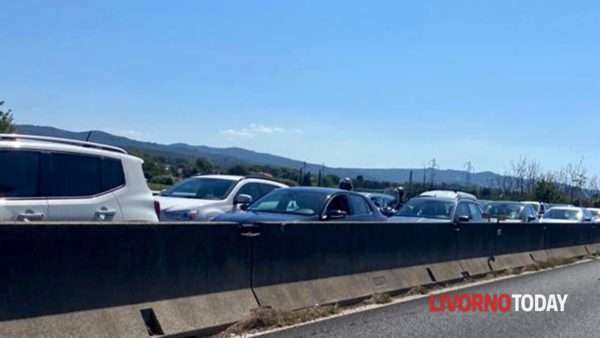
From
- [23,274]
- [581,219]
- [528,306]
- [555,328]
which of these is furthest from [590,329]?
[581,219]

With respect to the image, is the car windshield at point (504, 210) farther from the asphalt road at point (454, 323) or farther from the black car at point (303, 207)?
the asphalt road at point (454, 323)

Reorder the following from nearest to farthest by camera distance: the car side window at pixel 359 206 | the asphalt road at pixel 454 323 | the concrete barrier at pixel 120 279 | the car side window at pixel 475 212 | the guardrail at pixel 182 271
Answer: the concrete barrier at pixel 120 279 < the guardrail at pixel 182 271 < the asphalt road at pixel 454 323 < the car side window at pixel 359 206 < the car side window at pixel 475 212

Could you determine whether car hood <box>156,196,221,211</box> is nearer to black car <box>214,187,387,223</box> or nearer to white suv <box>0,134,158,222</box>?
black car <box>214,187,387,223</box>

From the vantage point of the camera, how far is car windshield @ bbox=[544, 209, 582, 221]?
32.5 metres

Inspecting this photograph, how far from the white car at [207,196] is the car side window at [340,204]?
6.18 ft

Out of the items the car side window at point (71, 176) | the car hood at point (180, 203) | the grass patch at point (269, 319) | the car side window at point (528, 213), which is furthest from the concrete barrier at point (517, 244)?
the car side window at point (528, 213)

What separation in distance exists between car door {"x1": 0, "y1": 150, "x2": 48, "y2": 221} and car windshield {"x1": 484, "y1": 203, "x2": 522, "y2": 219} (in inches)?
940

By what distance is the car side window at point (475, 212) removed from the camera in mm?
20078

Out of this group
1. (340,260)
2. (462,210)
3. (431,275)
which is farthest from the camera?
(462,210)

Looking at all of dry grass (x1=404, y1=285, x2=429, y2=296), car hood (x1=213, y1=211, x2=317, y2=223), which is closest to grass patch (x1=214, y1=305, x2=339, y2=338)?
dry grass (x1=404, y1=285, x2=429, y2=296)

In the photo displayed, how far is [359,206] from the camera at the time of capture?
1530 centimetres

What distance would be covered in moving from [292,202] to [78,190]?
5186 mm

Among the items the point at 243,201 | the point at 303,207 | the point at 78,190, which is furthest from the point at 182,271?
the point at 243,201

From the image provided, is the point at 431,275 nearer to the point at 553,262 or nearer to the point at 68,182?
the point at 68,182
